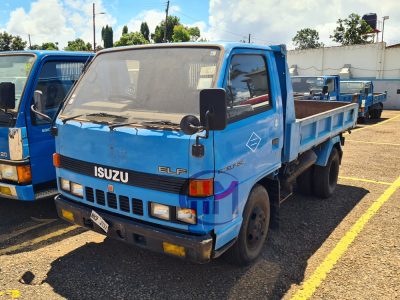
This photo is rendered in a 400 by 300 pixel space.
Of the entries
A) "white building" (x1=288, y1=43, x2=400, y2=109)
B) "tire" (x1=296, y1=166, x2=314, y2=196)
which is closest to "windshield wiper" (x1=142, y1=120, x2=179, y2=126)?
"tire" (x1=296, y1=166, x2=314, y2=196)

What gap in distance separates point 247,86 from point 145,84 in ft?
3.08

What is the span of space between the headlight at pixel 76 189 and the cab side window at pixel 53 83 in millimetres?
1239

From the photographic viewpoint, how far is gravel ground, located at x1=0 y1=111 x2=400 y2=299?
11.0ft

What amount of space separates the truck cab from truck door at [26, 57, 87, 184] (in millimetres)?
7883

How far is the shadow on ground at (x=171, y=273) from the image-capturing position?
332 cm

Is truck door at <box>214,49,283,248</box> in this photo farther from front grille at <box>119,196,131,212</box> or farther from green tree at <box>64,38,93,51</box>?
green tree at <box>64,38,93,51</box>

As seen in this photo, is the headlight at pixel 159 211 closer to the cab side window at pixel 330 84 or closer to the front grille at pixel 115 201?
the front grille at pixel 115 201

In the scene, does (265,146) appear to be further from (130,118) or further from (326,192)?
(326,192)

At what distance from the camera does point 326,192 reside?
579 centimetres

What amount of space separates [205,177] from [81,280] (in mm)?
1648

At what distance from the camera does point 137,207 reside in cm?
317

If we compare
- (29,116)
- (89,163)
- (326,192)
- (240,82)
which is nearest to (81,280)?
(89,163)

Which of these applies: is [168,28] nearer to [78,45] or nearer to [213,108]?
[78,45]

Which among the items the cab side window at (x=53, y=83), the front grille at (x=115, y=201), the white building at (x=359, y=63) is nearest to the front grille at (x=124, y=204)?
the front grille at (x=115, y=201)
